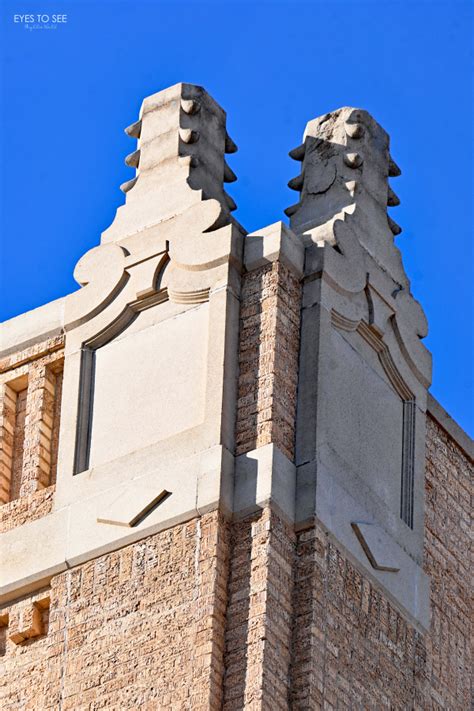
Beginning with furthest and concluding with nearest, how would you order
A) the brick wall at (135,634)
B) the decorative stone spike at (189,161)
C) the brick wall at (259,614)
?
the decorative stone spike at (189,161) → the brick wall at (135,634) → the brick wall at (259,614)

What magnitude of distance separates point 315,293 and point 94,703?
4.14m

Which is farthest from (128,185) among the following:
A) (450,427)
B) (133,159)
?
(450,427)

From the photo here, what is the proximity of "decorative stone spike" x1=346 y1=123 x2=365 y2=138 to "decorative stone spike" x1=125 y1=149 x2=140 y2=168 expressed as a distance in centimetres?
193

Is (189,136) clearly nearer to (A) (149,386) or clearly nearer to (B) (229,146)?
(B) (229,146)

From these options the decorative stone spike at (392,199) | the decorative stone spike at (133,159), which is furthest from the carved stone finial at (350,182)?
the decorative stone spike at (133,159)

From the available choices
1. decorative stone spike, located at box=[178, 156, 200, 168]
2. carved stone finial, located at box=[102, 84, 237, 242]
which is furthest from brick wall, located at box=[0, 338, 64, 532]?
decorative stone spike, located at box=[178, 156, 200, 168]

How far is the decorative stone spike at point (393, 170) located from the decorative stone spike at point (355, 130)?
50 cm

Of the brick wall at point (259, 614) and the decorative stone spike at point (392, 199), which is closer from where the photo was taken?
the brick wall at point (259, 614)

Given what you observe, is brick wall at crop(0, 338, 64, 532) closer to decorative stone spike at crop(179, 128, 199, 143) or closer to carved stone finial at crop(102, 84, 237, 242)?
carved stone finial at crop(102, 84, 237, 242)

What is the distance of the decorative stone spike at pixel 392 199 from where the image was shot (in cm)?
2859

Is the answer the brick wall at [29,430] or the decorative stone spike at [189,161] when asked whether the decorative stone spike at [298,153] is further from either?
the brick wall at [29,430]

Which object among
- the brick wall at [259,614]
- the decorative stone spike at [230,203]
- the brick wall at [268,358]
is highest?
the decorative stone spike at [230,203]

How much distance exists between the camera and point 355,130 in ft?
92.9

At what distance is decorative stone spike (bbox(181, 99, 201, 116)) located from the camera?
2817cm
